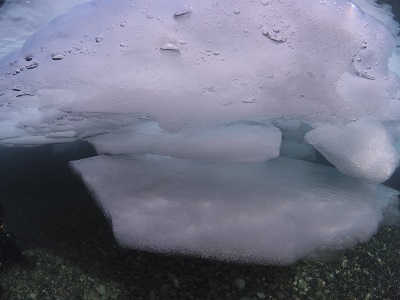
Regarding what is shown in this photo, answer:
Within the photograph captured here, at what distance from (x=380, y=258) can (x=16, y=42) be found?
6772 mm

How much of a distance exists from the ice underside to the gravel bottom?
440mm

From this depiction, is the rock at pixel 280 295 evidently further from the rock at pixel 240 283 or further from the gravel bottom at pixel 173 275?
the rock at pixel 240 283

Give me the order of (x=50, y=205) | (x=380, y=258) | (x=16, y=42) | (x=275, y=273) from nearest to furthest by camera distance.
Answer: (x=275, y=273), (x=380, y=258), (x=16, y=42), (x=50, y=205)

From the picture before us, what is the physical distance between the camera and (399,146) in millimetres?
22453

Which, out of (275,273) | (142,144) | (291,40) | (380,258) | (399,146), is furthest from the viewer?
(399,146)

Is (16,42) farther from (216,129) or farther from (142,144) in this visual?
(216,129)

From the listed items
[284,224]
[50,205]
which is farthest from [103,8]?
[50,205]

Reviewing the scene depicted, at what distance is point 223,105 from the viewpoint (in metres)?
4.89

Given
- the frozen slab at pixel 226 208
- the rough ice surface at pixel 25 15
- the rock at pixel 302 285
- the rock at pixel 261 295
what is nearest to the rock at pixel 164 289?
the frozen slab at pixel 226 208

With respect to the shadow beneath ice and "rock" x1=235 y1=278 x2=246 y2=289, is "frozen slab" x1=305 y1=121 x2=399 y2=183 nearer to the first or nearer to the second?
the shadow beneath ice

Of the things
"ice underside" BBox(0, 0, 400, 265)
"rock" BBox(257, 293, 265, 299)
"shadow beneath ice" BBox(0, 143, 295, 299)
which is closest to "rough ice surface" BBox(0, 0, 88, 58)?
"ice underside" BBox(0, 0, 400, 265)

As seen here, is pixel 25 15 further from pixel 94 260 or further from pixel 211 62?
pixel 94 260

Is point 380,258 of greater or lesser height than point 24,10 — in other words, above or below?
below

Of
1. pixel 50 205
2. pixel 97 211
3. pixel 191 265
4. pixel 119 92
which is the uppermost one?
pixel 119 92
